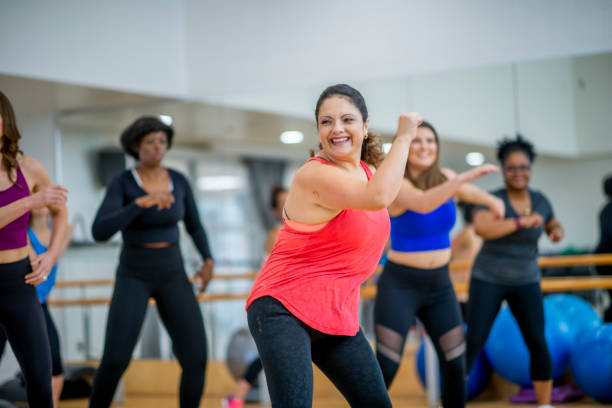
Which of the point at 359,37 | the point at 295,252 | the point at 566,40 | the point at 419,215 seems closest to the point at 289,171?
the point at 359,37

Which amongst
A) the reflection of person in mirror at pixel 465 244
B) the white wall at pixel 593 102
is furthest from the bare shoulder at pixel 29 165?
the reflection of person in mirror at pixel 465 244

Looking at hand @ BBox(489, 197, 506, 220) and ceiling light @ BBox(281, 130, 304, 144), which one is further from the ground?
ceiling light @ BBox(281, 130, 304, 144)

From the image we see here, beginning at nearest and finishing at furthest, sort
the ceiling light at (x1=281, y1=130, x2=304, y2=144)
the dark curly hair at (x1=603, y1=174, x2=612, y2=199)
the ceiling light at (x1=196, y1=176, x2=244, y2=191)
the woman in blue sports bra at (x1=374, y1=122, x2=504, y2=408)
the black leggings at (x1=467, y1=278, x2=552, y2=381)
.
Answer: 1. the woman in blue sports bra at (x1=374, y1=122, x2=504, y2=408)
2. the black leggings at (x1=467, y1=278, x2=552, y2=381)
3. the dark curly hair at (x1=603, y1=174, x2=612, y2=199)
4. the ceiling light at (x1=281, y1=130, x2=304, y2=144)
5. the ceiling light at (x1=196, y1=176, x2=244, y2=191)

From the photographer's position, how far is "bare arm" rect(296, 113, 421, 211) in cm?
172

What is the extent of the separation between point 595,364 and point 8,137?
3217mm

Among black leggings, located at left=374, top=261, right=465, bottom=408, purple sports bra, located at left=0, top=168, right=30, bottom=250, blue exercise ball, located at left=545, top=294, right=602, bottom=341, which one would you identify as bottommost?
blue exercise ball, located at left=545, top=294, right=602, bottom=341

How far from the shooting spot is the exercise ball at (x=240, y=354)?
4.85 m

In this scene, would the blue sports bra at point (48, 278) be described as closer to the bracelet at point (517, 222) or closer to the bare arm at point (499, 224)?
the bare arm at point (499, 224)

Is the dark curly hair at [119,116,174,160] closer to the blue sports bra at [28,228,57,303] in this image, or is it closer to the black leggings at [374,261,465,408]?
the blue sports bra at [28,228,57,303]

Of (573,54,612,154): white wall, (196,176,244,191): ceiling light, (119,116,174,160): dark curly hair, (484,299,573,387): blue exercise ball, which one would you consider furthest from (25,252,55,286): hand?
(196,176,244,191): ceiling light

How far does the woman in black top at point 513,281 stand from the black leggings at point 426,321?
0.45 metres

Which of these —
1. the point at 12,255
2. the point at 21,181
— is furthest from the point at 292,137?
the point at 12,255

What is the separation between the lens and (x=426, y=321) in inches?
114

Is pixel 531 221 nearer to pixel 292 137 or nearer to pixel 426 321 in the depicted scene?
pixel 426 321
